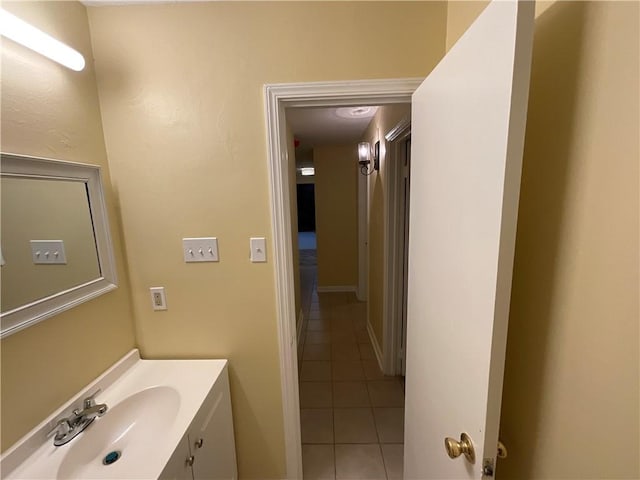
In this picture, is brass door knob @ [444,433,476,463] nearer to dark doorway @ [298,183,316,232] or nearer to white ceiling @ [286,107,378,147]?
white ceiling @ [286,107,378,147]

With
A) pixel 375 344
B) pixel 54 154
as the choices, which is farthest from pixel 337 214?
pixel 54 154

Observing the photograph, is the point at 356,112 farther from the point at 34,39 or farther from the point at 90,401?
the point at 90,401

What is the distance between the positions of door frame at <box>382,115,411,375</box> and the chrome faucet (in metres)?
1.85

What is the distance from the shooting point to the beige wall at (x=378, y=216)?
2.18 m

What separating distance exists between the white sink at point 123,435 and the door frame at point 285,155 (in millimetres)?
513

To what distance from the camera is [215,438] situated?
46.3 inches

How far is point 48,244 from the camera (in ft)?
3.05

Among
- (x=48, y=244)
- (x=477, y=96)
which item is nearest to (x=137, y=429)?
(x=48, y=244)

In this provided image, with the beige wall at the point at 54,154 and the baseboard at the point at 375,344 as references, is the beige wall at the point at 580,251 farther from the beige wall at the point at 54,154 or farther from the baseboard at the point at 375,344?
the baseboard at the point at 375,344

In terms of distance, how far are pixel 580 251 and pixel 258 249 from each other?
1.07 meters

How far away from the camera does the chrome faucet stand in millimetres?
898

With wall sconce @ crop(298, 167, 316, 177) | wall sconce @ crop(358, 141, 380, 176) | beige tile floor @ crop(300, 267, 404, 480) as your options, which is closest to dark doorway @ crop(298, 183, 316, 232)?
wall sconce @ crop(298, 167, 316, 177)

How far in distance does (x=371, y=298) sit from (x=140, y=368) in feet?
7.44

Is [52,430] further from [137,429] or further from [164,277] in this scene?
[164,277]
